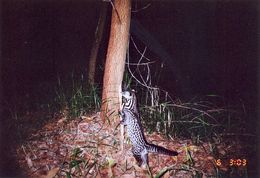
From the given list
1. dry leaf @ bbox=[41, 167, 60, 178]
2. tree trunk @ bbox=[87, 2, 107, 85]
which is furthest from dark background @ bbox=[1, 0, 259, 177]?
dry leaf @ bbox=[41, 167, 60, 178]

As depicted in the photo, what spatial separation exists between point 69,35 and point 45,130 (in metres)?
3.07

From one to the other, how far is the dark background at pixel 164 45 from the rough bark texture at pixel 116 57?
1567 millimetres

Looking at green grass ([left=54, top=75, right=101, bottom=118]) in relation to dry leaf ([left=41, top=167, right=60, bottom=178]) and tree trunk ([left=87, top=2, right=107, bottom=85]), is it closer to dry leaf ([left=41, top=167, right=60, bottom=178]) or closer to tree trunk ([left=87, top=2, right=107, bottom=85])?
tree trunk ([left=87, top=2, right=107, bottom=85])

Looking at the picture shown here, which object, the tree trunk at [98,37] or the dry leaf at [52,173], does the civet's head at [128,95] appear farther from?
the tree trunk at [98,37]

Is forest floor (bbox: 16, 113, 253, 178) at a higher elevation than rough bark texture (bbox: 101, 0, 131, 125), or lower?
lower

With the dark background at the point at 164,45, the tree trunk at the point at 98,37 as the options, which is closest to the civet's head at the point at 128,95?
the tree trunk at the point at 98,37

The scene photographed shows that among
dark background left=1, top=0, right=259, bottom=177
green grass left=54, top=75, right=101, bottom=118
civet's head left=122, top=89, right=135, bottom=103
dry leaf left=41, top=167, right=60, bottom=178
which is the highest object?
dark background left=1, top=0, right=259, bottom=177

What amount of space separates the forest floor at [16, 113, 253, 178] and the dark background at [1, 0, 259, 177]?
1.31 m

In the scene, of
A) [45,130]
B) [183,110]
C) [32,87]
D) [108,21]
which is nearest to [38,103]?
[32,87]

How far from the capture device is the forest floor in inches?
154

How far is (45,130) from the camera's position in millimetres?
4637

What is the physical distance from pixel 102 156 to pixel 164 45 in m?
3.59

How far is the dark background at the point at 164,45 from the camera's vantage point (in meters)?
6.04

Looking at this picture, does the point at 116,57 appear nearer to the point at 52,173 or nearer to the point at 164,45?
the point at 52,173
